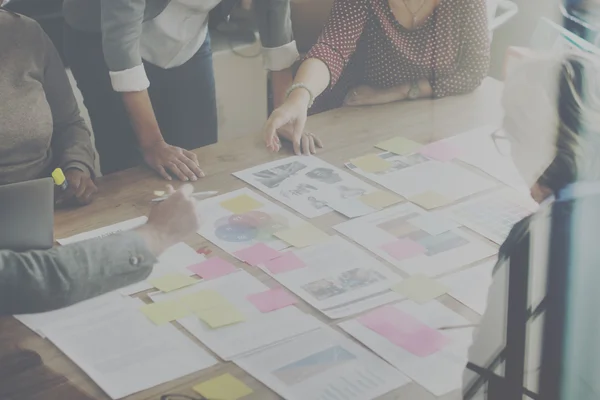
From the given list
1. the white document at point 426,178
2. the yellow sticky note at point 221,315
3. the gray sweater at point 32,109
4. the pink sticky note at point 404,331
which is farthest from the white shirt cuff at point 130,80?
the pink sticky note at point 404,331

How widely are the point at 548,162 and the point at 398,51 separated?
1.06 meters

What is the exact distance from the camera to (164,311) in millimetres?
1272

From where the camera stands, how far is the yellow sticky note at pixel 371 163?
1.74 metres

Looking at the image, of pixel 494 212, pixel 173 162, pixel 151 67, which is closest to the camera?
pixel 494 212

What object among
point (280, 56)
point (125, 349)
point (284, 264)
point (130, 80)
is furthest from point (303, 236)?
point (280, 56)

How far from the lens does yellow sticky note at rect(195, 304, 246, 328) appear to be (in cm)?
125

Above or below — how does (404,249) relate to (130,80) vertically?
below

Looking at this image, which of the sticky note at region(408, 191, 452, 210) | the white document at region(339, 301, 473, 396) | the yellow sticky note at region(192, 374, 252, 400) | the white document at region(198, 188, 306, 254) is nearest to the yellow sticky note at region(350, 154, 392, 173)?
the sticky note at region(408, 191, 452, 210)

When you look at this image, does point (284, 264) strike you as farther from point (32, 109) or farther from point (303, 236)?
point (32, 109)

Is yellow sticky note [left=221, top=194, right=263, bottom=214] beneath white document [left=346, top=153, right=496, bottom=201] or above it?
beneath

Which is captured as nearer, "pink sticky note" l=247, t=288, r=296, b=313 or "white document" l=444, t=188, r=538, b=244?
"pink sticky note" l=247, t=288, r=296, b=313

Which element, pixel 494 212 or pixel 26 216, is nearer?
pixel 26 216

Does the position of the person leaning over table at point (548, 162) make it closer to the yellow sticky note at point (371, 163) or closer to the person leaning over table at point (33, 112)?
the yellow sticky note at point (371, 163)

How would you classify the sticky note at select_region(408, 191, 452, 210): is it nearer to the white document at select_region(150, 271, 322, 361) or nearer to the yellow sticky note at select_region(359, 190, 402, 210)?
the yellow sticky note at select_region(359, 190, 402, 210)
